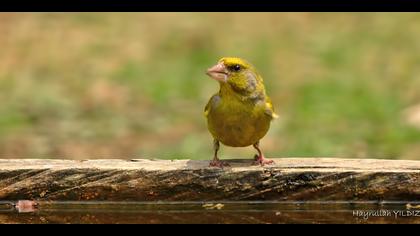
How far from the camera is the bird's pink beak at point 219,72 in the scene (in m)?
6.07

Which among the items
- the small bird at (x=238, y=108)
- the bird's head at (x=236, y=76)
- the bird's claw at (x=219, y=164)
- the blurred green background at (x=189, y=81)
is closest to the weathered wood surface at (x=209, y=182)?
the bird's claw at (x=219, y=164)

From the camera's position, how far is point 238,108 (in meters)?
6.17

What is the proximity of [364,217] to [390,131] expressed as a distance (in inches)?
169

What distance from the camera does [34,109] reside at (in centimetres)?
1091

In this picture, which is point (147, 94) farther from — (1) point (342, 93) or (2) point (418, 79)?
(2) point (418, 79)

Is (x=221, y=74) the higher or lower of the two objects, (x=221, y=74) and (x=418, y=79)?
the lower

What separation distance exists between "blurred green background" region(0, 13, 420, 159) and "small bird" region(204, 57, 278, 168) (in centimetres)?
310

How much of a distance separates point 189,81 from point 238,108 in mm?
5958

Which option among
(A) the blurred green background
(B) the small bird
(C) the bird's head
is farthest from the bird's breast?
(A) the blurred green background

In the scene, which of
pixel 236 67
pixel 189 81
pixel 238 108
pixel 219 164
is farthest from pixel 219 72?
pixel 189 81

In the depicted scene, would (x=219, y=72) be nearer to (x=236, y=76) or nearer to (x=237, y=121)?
(x=236, y=76)

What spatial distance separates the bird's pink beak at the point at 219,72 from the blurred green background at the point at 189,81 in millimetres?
3193

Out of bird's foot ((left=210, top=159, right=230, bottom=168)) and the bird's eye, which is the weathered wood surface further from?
the bird's eye
